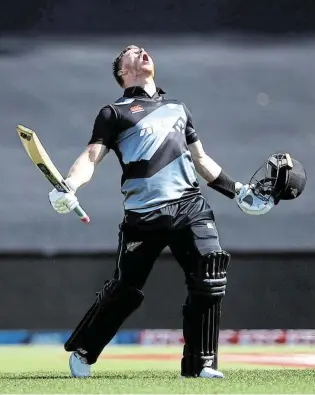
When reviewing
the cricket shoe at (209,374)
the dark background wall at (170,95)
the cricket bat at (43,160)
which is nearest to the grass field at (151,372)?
the cricket shoe at (209,374)

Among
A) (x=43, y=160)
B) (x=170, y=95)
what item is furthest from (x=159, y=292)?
(x=43, y=160)

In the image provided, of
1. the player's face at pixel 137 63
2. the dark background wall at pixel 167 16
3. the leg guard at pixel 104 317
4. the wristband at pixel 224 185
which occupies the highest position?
the dark background wall at pixel 167 16

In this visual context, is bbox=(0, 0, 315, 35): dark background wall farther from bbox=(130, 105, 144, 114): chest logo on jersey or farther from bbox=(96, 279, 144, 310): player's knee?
bbox=(96, 279, 144, 310): player's knee

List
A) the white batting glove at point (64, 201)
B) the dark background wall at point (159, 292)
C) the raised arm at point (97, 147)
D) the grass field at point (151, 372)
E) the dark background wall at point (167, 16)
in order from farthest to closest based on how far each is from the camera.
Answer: the dark background wall at point (167, 16), the dark background wall at point (159, 292), the raised arm at point (97, 147), the white batting glove at point (64, 201), the grass field at point (151, 372)

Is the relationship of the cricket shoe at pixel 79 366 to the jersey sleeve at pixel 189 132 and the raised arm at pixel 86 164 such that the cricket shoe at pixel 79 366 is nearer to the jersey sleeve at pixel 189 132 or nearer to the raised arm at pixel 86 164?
the raised arm at pixel 86 164

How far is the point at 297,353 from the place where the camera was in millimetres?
7480

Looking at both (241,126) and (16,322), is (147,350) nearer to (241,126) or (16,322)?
(16,322)

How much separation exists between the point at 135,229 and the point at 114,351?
3043 mm

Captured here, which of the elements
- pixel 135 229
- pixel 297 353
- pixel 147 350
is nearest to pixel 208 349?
pixel 135 229

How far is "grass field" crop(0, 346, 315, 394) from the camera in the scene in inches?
179

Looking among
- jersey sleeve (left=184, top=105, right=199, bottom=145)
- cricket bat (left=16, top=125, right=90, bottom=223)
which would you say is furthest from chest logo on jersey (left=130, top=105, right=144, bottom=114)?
cricket bat (left=16, top=125, right=90, bottom=223)

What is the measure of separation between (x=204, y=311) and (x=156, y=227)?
1.39ft

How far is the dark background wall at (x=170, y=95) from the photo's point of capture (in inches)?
347

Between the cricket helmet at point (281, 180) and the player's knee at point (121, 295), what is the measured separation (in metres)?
0.74
